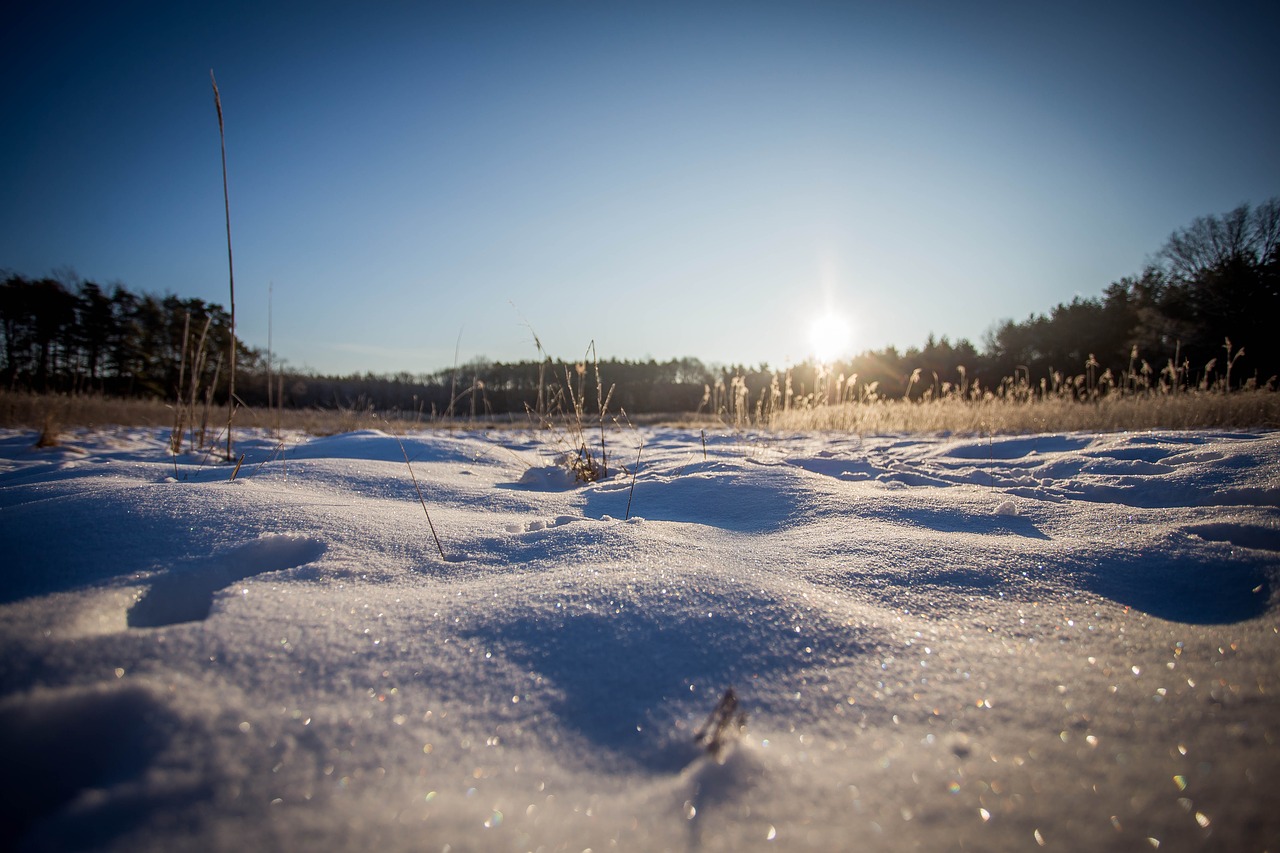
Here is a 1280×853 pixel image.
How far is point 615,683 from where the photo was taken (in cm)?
61

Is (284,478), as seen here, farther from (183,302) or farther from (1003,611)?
(183,302)

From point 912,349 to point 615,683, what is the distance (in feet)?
102

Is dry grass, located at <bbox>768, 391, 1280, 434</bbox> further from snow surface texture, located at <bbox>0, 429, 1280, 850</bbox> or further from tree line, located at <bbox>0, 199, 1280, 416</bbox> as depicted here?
snow surface texture, located at <bbox>0, 429, 1280, 850</bbox>

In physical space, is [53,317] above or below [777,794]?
above

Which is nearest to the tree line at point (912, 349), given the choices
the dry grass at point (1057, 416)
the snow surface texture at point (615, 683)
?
the dry grass at point (1057, 416)

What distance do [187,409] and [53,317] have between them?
23521 mm

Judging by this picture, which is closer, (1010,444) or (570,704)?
(570,704)

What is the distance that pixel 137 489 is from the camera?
47.3 inches

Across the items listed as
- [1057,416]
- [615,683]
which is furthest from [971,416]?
[615,683]

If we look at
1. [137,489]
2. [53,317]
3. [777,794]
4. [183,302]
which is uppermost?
[183,302]

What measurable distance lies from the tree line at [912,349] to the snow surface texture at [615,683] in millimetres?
5319

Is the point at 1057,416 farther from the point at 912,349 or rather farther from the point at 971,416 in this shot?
the point at 912,349

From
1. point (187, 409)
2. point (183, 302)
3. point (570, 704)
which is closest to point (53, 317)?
point (183, 302)

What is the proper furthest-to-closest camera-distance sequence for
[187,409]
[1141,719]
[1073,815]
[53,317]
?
[53,317], [187,409], [1141,719], [1073,815]
